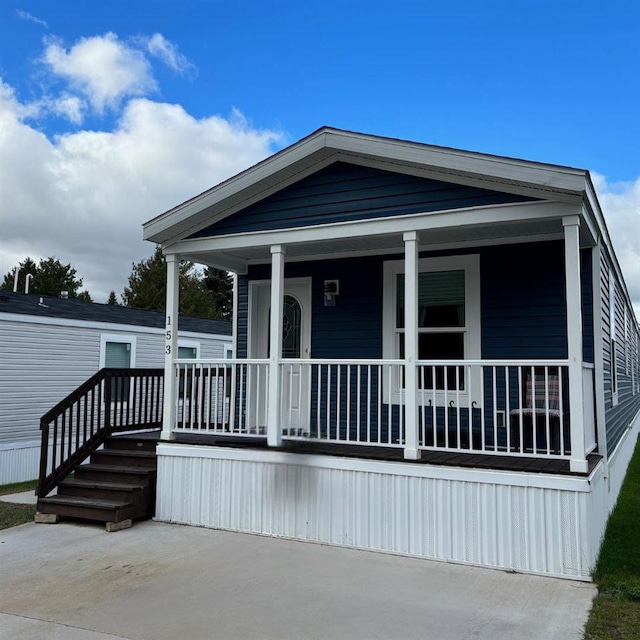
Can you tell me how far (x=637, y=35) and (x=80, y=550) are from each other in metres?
11.8

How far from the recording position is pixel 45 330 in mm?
12555

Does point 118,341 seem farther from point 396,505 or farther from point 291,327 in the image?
point 396,505

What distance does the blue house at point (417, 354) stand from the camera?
4.79m

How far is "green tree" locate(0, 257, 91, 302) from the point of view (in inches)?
1367

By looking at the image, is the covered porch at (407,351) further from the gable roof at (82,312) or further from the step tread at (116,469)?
the gable roof at (82,312)

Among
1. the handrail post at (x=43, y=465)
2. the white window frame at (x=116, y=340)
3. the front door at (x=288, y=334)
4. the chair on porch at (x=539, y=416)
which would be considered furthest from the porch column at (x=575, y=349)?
the white window frame at (x=116, y=340)

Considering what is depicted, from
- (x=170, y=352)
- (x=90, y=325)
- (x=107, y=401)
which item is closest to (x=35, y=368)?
(x=90, y=325)

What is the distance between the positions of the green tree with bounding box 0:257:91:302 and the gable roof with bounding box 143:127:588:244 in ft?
101

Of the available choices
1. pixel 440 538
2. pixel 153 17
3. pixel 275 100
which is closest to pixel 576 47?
pixel 275 100

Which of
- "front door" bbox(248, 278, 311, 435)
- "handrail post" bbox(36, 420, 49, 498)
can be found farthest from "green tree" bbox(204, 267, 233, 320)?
"handrail post" bbox(36, 420, 49, 498)

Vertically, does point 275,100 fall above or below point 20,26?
below

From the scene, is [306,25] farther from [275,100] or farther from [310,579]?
[310,579]

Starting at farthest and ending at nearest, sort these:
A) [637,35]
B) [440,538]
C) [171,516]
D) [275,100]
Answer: [275,100], [637,35], [171,516], [440,538]

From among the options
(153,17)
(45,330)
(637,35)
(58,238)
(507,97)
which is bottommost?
(45,330)
